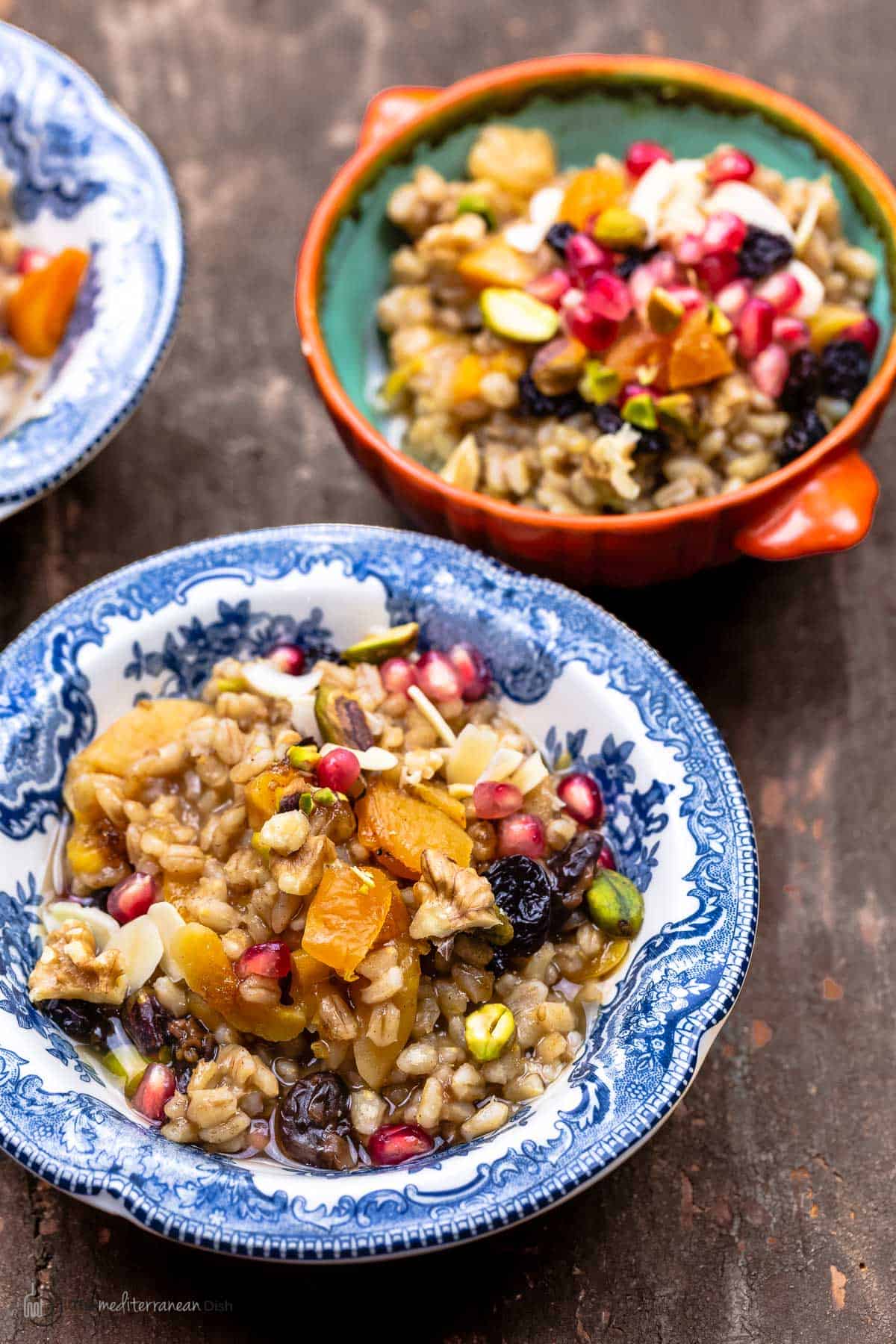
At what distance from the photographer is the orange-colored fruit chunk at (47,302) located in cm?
282

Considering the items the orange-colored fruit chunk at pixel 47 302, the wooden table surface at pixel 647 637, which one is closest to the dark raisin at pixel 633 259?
the wooden table surface at pixel 647 637

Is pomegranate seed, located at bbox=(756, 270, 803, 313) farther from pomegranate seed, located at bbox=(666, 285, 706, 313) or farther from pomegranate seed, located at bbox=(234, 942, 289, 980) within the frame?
pomegranate seed, located at bbox=(234, 942, 289, 980)

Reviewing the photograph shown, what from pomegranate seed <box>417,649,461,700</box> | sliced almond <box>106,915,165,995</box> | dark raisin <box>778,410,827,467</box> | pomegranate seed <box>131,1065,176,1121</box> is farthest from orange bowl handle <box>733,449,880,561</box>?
pomegranate seed <box>131,1065,176,1121</box>

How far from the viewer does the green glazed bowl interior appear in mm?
2898

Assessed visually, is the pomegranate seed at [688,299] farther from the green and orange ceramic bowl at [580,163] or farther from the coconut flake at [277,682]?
the coconut flake at [277,682]

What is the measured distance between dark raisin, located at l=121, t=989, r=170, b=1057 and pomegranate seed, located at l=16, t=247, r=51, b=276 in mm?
1708

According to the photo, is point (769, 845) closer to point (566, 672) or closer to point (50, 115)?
point (566, 672)

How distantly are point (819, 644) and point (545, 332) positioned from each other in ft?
3.09

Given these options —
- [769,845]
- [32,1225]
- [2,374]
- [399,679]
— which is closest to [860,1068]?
[769,845]

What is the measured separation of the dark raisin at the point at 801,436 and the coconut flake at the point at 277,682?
109cm

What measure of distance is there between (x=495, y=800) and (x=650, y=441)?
886 millimetres

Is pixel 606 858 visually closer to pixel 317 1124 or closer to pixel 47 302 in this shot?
pixel 317 1124

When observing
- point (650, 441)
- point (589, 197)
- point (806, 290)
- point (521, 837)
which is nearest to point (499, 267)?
point (589, 197)

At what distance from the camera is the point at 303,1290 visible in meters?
2.23
